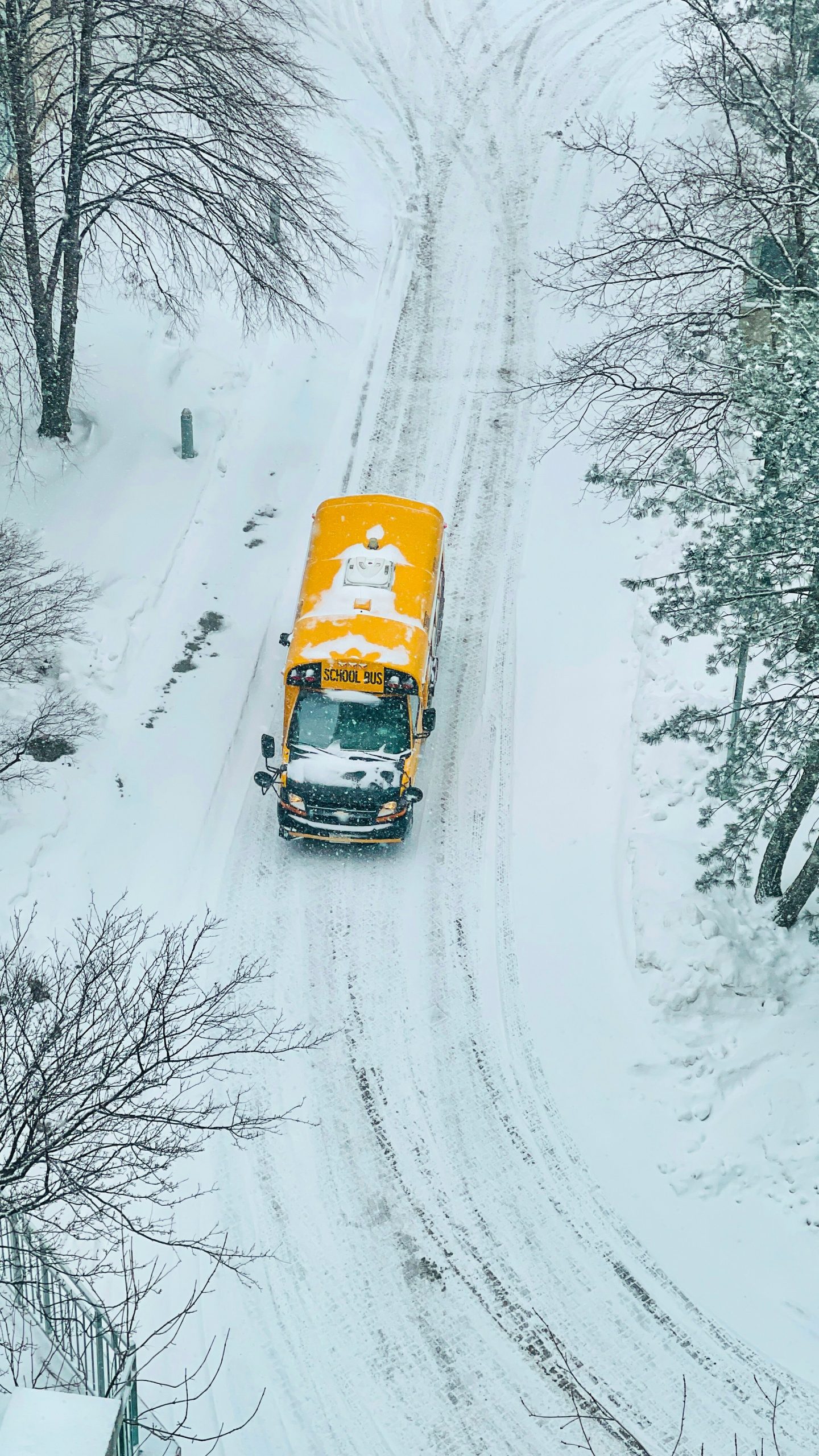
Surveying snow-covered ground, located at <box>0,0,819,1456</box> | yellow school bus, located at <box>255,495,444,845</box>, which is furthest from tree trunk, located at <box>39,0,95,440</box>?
yellow school bus, located at <box>255,495,444,845</box>

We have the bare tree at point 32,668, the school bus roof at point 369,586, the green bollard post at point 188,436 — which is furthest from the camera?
the green bollard post at point 188,436

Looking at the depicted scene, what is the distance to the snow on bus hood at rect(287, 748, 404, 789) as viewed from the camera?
45.6 ft

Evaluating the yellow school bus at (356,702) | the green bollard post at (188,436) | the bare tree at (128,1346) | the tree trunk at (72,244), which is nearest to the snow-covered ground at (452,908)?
the green bollard post at (188,436)

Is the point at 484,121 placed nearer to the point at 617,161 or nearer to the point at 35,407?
the point at 617,161

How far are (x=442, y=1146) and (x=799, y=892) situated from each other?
448cm

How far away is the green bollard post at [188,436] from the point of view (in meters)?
18.2

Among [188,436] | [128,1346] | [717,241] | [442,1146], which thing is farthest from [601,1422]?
[188,436]

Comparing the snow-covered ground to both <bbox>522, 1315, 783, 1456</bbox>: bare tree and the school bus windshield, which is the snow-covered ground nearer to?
<bbox>522, 1315, 783, 1456</bbox>: bare tree

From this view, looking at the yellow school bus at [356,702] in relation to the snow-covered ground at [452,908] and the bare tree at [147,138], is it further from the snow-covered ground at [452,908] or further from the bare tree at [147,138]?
the bare tree at [147,138]

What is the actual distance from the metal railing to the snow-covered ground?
162 cm

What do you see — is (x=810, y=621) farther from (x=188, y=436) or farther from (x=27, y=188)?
(x=27, y=188)

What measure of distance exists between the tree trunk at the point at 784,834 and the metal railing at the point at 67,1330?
7.42 meters

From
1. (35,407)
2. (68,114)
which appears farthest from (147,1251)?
(68,114)

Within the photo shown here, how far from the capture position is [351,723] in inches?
559
